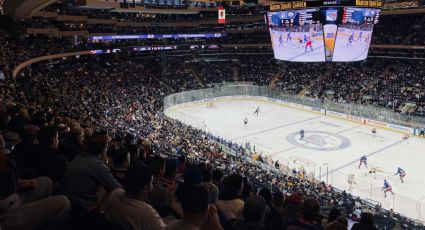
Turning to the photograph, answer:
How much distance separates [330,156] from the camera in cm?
2597

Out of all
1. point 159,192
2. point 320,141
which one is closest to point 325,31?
point 320,141

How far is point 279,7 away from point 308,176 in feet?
63.6

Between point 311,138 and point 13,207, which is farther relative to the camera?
point 311,138

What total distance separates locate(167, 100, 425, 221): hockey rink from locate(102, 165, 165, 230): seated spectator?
17.3 m

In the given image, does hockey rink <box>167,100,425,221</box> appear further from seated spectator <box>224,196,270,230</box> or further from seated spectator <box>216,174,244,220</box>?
seated spectator <box>224,196,270,230</box>

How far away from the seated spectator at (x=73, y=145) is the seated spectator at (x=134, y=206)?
86.7 inches

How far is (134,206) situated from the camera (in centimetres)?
360

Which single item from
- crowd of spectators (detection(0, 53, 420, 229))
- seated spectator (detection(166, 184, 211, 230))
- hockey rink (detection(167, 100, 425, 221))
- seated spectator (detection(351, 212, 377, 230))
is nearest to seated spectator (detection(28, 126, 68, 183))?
crowd of spectators (detection(0, 53, 420, 229))

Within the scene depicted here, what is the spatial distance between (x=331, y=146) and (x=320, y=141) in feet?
4.63

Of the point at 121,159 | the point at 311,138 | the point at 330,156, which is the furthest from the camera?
the point at 311,138

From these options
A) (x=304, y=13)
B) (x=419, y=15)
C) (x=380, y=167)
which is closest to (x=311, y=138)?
(x=380, y=167)

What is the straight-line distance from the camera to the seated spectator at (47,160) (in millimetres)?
4574

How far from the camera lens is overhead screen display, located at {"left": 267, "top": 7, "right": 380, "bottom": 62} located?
111 feet

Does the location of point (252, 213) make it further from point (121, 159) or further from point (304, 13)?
point (304, 13)
